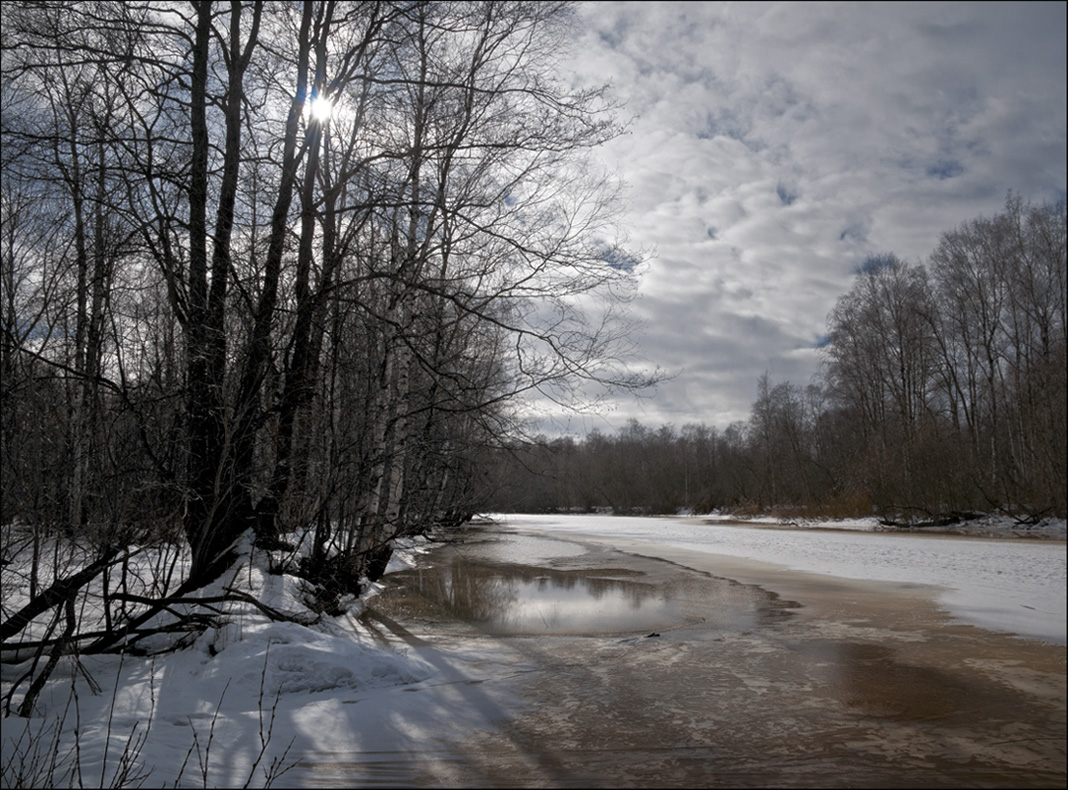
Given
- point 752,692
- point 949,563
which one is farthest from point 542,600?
point 949,563

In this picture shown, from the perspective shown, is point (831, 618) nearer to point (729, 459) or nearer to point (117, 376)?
point (117, 376)

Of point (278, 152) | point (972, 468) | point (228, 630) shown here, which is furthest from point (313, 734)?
point (972, 468)

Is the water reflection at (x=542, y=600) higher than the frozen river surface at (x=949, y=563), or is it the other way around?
the frozen river surface at (x=949, y=563)

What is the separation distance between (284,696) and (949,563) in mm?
12749

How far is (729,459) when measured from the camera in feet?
188

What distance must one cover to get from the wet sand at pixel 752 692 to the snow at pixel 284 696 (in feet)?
0.92

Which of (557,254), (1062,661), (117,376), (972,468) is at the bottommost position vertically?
(1062,661)

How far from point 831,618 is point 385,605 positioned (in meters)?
6.26

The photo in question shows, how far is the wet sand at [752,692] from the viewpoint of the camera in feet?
12.3

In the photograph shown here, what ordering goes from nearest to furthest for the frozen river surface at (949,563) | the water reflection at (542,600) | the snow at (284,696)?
1. the frozen river surface at (949,563)
2. the snow at (284,696)
3. the water reflection at (542,600)

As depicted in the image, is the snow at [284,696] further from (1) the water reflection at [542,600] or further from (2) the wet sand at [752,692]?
(1) the water reflection at [542,600]

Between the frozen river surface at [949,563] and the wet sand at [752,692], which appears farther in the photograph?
the wet sand at [752,692]

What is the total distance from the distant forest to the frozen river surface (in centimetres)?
37

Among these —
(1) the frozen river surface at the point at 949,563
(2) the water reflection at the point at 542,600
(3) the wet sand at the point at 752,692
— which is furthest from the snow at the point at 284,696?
(2) the water reflection at the point at 542,600
